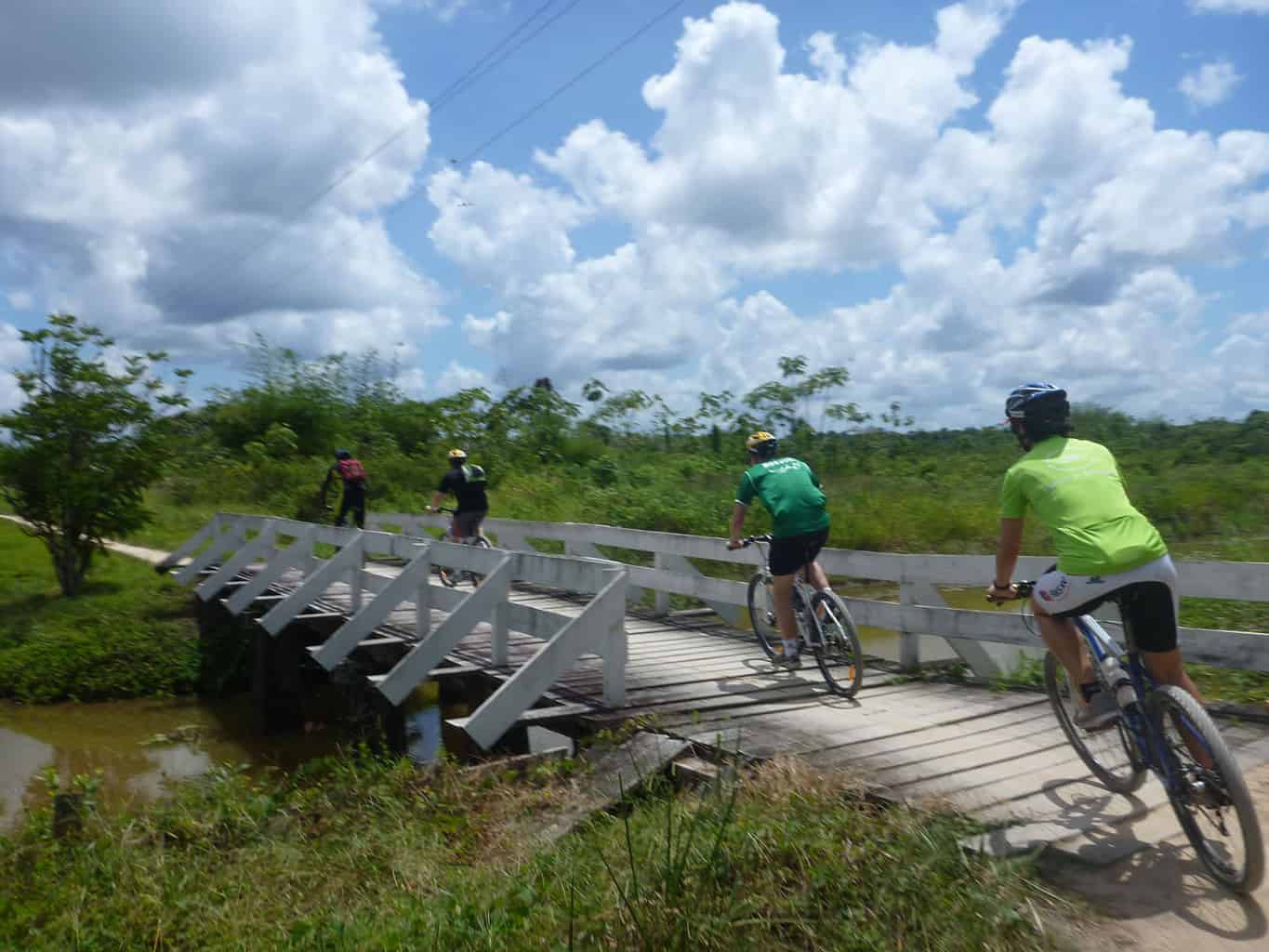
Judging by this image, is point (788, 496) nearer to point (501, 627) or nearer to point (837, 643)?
point (837, 643)

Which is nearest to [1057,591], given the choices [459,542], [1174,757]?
[1174,757]

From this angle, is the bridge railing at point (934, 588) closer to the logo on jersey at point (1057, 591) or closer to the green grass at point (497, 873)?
the logo on jersey at point (1057, 591)

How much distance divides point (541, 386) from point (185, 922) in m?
34.1

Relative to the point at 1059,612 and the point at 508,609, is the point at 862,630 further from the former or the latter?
the point at 1059,612

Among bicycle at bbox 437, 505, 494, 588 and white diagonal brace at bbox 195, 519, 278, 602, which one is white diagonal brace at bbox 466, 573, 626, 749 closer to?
bicycle at bbox 437, 505, 494, 588

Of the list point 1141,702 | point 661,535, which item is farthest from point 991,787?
point 661,535

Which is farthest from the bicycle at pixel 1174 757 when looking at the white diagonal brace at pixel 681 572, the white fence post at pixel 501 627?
the white diagonal brace at pixel 681 572

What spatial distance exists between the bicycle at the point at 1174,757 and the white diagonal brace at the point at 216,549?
14229mm

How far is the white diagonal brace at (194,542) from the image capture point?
17.8 meters

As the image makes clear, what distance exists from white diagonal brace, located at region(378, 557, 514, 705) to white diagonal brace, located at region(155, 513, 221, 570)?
10.9 metres

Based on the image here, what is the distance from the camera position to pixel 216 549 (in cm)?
1700

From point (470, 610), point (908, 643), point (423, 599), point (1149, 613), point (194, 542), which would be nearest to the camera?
point (1149, 613)

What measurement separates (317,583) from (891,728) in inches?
276

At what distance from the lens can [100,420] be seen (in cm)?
1781
